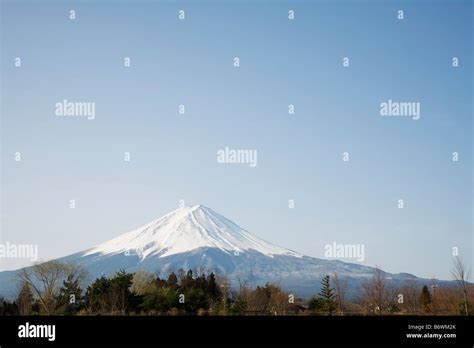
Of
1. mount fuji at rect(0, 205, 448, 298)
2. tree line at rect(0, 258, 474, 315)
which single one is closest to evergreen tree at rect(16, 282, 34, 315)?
tree line at rect(0, 258, 474, 315)

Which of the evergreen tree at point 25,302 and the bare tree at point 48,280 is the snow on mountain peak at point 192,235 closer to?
the bare tree at point 48,280

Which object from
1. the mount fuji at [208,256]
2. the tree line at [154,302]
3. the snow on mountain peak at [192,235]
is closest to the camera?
the tree line at [154,302]

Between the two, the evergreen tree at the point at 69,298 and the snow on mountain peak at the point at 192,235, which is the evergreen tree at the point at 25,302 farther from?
the snow on mountain peak at the point at 192,235

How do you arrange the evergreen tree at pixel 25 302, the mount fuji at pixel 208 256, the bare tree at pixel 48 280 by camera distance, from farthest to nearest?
the mount fuji at pixel 208 256
the bare tree at pixel 48 280
the evergreen tree at pixel 25 302

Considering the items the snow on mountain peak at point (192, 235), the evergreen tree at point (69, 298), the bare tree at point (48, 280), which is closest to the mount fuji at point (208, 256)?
the snow on mountain peak at point (192, 235)

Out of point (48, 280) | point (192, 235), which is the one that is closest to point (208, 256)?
point (192, 235)

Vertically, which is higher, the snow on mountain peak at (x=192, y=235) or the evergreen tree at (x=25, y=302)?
the snow on mountain peak at (x=192, y=235)

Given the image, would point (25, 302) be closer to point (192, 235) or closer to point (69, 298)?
point (69, 298)

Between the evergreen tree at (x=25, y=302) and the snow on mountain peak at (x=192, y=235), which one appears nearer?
the evergreen tree at (x=25, y=302)
